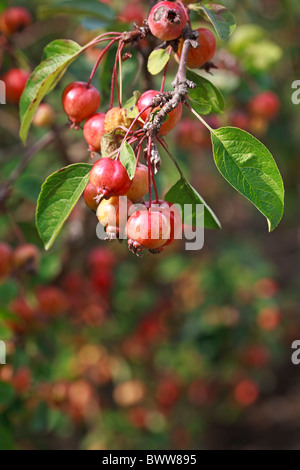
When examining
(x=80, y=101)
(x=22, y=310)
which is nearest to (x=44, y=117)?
(x=22, y=310)

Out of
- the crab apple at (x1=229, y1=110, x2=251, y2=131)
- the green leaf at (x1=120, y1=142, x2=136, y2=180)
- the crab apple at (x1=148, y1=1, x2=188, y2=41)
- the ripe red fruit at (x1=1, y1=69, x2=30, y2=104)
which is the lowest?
the green leaf at (x1=120, y1=142, x2=136, y2=180)

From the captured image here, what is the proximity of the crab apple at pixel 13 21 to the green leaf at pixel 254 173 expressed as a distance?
46.9 inches

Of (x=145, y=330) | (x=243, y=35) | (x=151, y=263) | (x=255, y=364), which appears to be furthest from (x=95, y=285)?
(x=243, y=35)

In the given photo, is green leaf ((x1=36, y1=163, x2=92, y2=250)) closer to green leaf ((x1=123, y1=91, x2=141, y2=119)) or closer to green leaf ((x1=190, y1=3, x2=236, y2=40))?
green leaf ((x1=123, y1=91, x2=141, y2=119))

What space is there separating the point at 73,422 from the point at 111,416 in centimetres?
31

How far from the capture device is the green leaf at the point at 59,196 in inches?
36.9

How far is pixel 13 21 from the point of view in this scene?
178cm

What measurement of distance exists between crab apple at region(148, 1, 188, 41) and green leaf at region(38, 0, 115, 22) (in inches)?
27.4

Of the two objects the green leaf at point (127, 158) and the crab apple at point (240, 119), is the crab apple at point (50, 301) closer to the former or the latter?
the crab apple at point (240, 119)

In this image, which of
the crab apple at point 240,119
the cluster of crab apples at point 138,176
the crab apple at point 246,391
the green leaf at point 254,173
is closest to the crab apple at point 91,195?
the cluster of crab apples at point 138,176

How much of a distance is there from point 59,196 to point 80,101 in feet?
0.71

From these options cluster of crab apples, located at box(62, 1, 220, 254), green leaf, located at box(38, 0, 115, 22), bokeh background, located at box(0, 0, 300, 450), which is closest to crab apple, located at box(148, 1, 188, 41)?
cluster of crab apples, located at box(62, 1, 220, 254)

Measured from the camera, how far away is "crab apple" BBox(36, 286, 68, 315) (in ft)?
6.48

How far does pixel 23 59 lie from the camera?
69.5 inches
